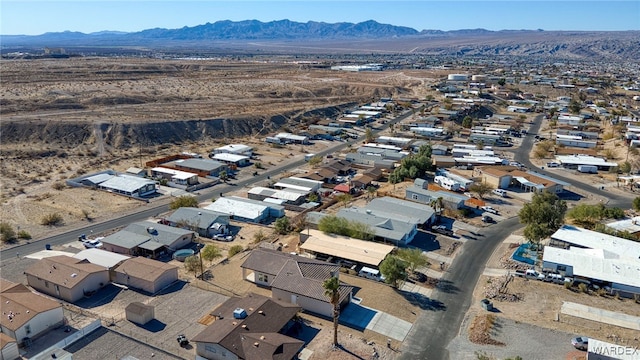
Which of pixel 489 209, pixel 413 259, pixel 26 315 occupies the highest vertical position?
pixel 26 315

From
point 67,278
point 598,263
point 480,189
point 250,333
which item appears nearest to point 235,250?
point 67,278

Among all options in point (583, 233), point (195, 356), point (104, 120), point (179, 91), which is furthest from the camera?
point (179, 91)

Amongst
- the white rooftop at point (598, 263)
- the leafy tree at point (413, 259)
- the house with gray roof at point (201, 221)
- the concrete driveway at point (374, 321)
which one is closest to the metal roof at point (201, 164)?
the house with gray roof at point (201, 221)

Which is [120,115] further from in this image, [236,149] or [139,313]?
[139,313]

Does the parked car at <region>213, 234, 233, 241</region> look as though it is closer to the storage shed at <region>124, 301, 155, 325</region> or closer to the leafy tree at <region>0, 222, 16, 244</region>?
the storage shed at <region>124, 301, 155, 325</region>

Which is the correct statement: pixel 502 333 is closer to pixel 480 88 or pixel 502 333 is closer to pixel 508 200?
pixel 508 200

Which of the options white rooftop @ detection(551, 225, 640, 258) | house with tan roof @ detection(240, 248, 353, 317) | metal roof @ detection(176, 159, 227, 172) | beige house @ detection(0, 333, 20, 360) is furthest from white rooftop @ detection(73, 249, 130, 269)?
white rooftop @ detection(551, 225, 640, 258)

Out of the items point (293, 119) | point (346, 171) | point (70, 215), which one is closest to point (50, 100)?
point (293, 119)
